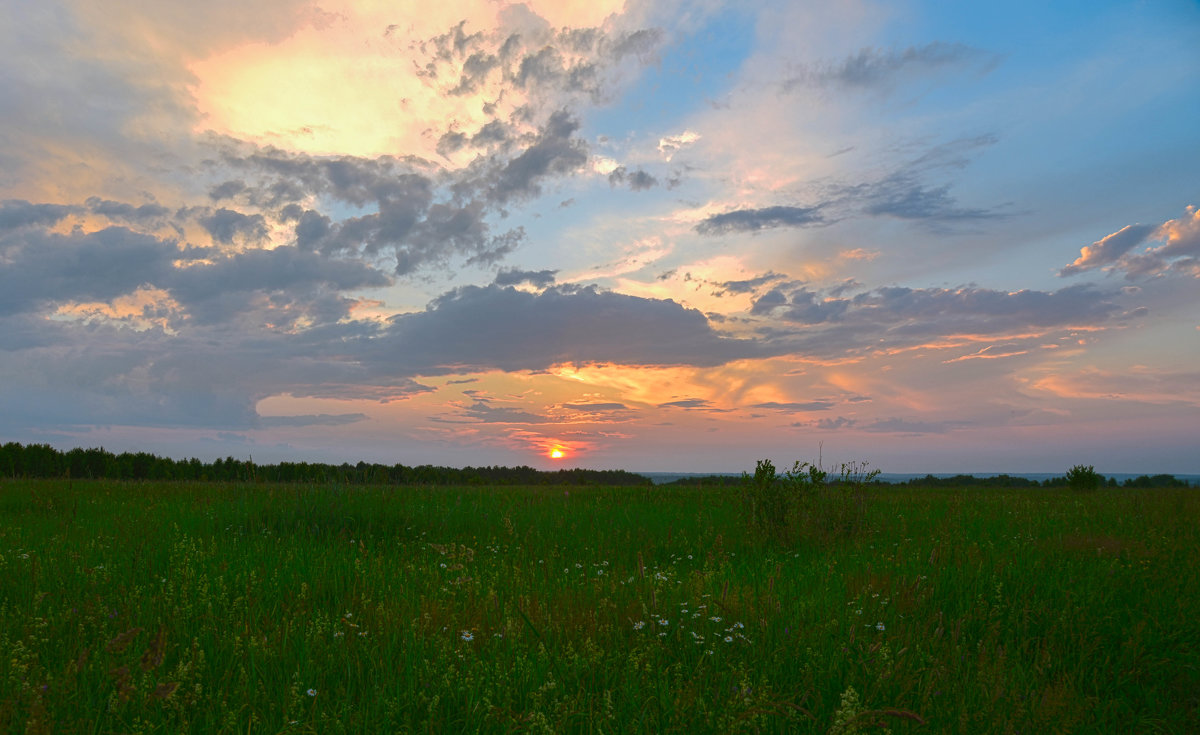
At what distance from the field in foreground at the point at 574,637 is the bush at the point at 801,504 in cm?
81

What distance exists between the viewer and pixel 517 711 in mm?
3748

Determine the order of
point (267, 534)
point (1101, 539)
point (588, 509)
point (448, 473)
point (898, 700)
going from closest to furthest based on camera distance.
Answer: point (898, 700) → point (267, 534) → point (1101, 539) → point (588, 509) → point (448, 473)

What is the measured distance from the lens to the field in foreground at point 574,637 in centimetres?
361

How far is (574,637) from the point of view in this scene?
A: 15.7 ft

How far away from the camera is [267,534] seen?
854 centimetres

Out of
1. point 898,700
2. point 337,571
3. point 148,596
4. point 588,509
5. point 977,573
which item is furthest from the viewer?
point 588,509

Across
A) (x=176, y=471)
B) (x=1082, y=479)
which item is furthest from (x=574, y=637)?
(x=176, y=471)

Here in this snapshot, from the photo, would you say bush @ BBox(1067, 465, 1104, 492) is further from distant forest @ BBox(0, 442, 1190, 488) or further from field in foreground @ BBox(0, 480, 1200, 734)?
field in foreground @ BBox(0, 480, 1200, 734)

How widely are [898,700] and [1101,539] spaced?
8.66 metres

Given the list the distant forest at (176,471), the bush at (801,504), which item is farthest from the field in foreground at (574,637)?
the distant forest at (176,471)

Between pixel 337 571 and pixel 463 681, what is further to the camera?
pixel 337 571

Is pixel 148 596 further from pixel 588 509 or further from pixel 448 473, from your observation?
pixel 448 473

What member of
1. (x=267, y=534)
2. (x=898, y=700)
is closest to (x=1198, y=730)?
(x=898, y=700)

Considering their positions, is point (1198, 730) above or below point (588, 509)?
below
